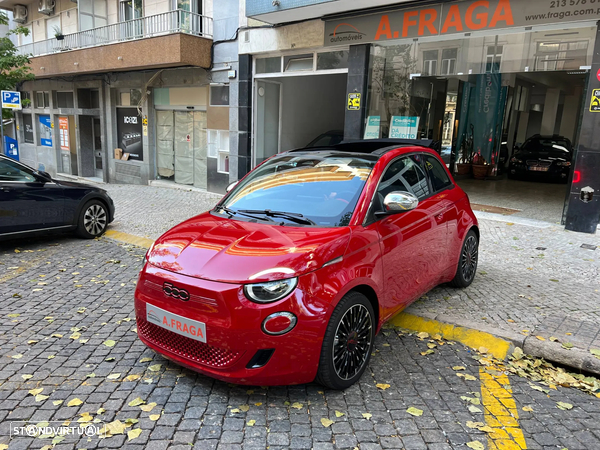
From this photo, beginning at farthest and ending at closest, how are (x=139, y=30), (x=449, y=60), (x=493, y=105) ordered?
1. (x=493, y=105)
2. (x=139, y=30)
3. (x=449, y=60)

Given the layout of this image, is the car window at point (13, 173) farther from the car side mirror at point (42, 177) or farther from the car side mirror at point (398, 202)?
the car side mirror at point (398, 202)

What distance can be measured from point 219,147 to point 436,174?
9.55 metres

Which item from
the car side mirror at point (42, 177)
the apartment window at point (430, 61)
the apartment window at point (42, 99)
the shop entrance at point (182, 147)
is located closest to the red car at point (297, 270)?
the car side mirror at point (42, 177)

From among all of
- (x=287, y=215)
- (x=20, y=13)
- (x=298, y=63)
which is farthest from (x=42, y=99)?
(x=287, y=215)

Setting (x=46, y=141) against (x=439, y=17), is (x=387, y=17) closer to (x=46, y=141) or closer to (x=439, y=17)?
(x=439, y=17)

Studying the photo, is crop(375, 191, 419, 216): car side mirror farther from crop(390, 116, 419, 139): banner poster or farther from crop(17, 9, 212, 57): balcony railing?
crop(17, 9, 212, 57): balcony railing

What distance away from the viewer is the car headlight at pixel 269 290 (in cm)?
293

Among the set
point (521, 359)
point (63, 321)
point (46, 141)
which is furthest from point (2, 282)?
point (46, 141)

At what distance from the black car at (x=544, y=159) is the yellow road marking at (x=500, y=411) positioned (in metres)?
13.6

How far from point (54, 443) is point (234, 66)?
11.4 meters

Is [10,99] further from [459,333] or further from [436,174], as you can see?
[459,333]

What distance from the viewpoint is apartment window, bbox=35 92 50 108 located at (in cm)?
2092

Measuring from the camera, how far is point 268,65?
12.3m

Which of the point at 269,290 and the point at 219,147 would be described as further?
the point at 219,147
